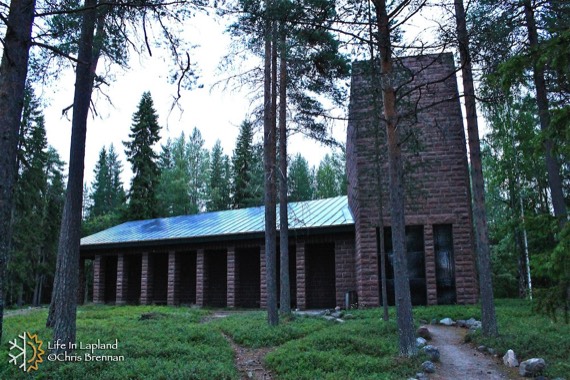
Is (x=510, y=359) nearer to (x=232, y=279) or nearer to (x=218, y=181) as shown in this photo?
(x=232, y=279)

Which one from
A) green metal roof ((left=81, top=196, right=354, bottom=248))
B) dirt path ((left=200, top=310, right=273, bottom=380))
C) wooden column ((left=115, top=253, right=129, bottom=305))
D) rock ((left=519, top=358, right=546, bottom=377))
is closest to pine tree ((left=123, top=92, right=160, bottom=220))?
green metal roof ((left=81, top=196, right=354, bottom=248))

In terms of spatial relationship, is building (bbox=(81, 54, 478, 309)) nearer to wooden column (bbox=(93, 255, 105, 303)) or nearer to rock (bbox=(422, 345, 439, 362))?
wooden column (bbox=(93, 255, 105, 303))

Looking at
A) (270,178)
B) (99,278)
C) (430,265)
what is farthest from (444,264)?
(99,278)

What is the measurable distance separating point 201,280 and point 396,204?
12818 millimetres

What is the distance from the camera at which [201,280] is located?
18.4 meters

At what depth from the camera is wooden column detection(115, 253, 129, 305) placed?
19.9 metres

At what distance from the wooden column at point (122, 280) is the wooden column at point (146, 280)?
3.77 feet

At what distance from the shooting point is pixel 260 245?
57.3 ft

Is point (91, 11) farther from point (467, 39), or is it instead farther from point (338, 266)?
point (338, 266)

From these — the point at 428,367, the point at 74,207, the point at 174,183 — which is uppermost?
the point at 174,183

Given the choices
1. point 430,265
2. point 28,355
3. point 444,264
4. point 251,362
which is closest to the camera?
point 28,355

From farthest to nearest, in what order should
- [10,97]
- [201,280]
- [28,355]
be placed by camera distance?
[201,280] → [28,355] → [10,97]

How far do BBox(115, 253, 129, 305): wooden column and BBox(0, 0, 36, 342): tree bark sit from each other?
51.4 feet

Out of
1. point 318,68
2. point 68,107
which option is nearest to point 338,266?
point 318,68
